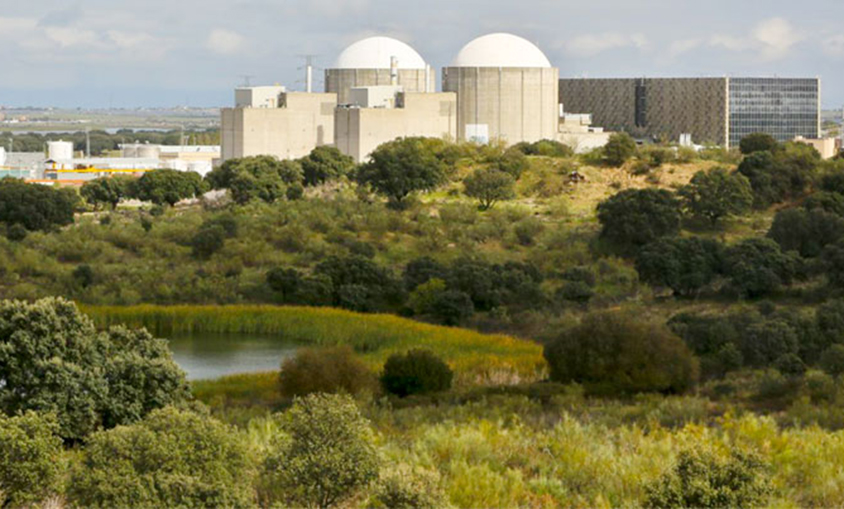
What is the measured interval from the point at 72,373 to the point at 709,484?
8.63m

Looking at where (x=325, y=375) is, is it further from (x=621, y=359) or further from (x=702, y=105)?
(x=702, y=105)

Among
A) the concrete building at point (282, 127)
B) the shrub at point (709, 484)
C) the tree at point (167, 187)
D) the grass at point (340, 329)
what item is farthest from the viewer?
the concrete building at point (282, 127)

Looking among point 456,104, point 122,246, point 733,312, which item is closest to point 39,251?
point 122,246

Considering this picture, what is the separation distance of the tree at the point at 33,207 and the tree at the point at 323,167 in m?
12.2

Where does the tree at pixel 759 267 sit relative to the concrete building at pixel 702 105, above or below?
below

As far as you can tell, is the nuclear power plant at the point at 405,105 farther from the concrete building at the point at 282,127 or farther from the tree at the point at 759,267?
the tree at the point at 759,267

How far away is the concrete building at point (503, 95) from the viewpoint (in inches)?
2611

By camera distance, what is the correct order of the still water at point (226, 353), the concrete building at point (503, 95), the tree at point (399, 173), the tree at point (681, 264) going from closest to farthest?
the still water at point (226, 353) → the tree at point (681, 264) → the tree at point (399, 173) → the concrete building at point (503, 95)

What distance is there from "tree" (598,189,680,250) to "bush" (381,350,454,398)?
743 inches

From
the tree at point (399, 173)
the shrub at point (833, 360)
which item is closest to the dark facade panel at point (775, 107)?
the tree at point (399, 173)

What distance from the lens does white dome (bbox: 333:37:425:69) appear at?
70.4 meters

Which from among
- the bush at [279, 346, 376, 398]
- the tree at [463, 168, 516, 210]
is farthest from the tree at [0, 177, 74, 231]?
the bush at [279, 346, 376, 398]

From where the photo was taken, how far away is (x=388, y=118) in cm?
6297

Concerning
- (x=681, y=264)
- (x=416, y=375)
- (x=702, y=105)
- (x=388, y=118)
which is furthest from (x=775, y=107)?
(x=416, y=375)
